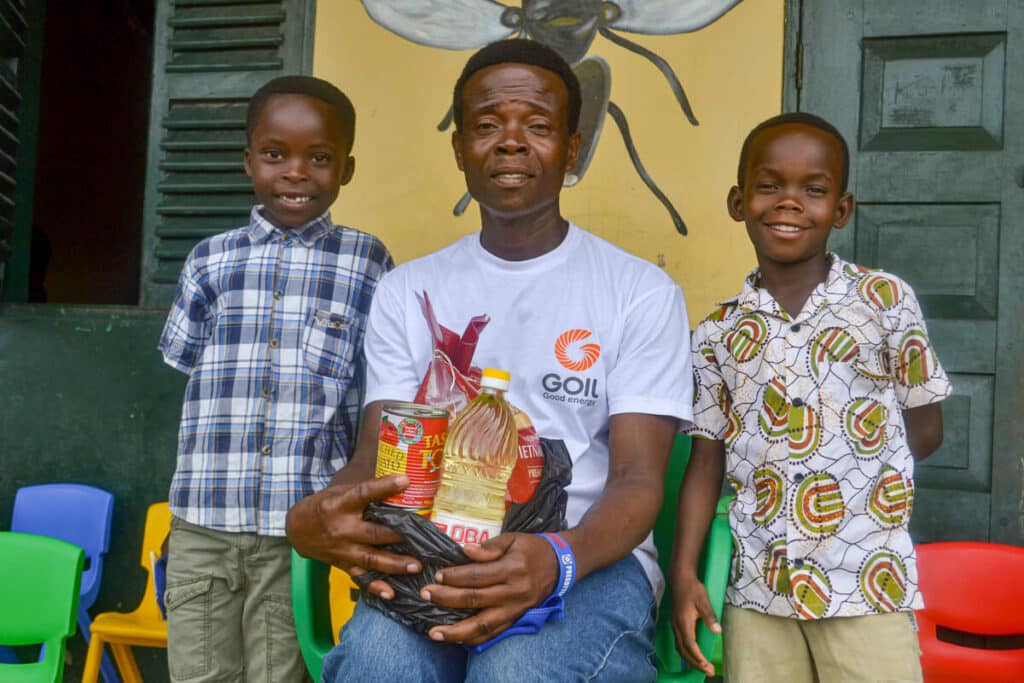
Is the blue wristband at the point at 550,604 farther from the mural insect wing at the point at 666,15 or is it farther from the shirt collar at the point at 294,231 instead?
the mural insect wing at the point at 666,15

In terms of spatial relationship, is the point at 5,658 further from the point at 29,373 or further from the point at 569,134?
the point at 569,134

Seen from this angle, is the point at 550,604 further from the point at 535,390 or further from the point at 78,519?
the point at 78,519

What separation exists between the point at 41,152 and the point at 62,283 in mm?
1008

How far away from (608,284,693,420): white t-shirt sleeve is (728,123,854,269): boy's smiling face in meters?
0.29

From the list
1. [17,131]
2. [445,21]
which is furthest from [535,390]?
[17,131]

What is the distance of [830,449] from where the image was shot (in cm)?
183

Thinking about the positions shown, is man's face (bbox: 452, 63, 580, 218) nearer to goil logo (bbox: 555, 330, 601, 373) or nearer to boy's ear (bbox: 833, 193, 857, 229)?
goil logo (bbox: 555, 330, 601, 373)

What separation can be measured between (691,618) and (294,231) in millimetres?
1447

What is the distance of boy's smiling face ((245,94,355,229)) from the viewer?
2.29 metres

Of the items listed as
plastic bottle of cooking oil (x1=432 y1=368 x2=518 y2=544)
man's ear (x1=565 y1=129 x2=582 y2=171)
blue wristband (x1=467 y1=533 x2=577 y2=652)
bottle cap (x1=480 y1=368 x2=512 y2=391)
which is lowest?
blue wristband (x1=467 y1=533 x2=577 y2=652)

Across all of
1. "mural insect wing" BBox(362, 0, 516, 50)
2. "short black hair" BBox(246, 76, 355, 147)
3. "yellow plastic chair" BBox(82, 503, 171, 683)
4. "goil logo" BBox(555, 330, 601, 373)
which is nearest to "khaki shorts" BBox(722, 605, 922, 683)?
"goil logo" BBox(555, 330, 601, 373)

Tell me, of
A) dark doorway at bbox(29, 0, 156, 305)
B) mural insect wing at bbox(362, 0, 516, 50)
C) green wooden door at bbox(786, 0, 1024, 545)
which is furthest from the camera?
dark doorway at bbox(29, 0, 156, 305)

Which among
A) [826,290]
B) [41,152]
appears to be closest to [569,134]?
[826,290]

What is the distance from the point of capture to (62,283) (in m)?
6.64
